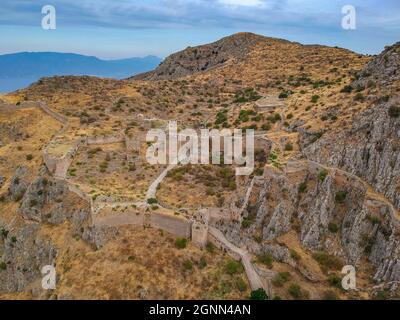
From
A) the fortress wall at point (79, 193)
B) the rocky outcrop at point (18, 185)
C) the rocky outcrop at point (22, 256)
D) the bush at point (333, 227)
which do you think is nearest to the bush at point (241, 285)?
the bush at point (333, 227)

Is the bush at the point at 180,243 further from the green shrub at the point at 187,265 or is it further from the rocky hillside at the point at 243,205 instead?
the green shrub at the point at 187,265

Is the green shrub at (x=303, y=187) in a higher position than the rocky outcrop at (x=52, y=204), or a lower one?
higher

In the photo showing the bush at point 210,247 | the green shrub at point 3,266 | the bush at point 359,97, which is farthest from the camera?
the bush at point 359,97

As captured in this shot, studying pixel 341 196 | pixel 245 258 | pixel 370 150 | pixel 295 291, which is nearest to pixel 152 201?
pixel 245 258

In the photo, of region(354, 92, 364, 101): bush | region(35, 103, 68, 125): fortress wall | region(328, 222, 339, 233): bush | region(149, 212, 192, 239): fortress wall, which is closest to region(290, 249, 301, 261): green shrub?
region(328, 222, 339, 233): bush

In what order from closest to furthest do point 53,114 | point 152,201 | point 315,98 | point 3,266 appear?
point 152,201 → point 3,266 → point 315,98 → point 53,114

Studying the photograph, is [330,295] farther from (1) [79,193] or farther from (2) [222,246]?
(1) [79,193]

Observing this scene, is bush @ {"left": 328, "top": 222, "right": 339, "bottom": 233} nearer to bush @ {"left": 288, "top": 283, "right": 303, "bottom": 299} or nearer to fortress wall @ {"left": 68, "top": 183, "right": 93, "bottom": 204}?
bush @ {"left": 288, "top": 283, "right": 303, "bottom": 299}
